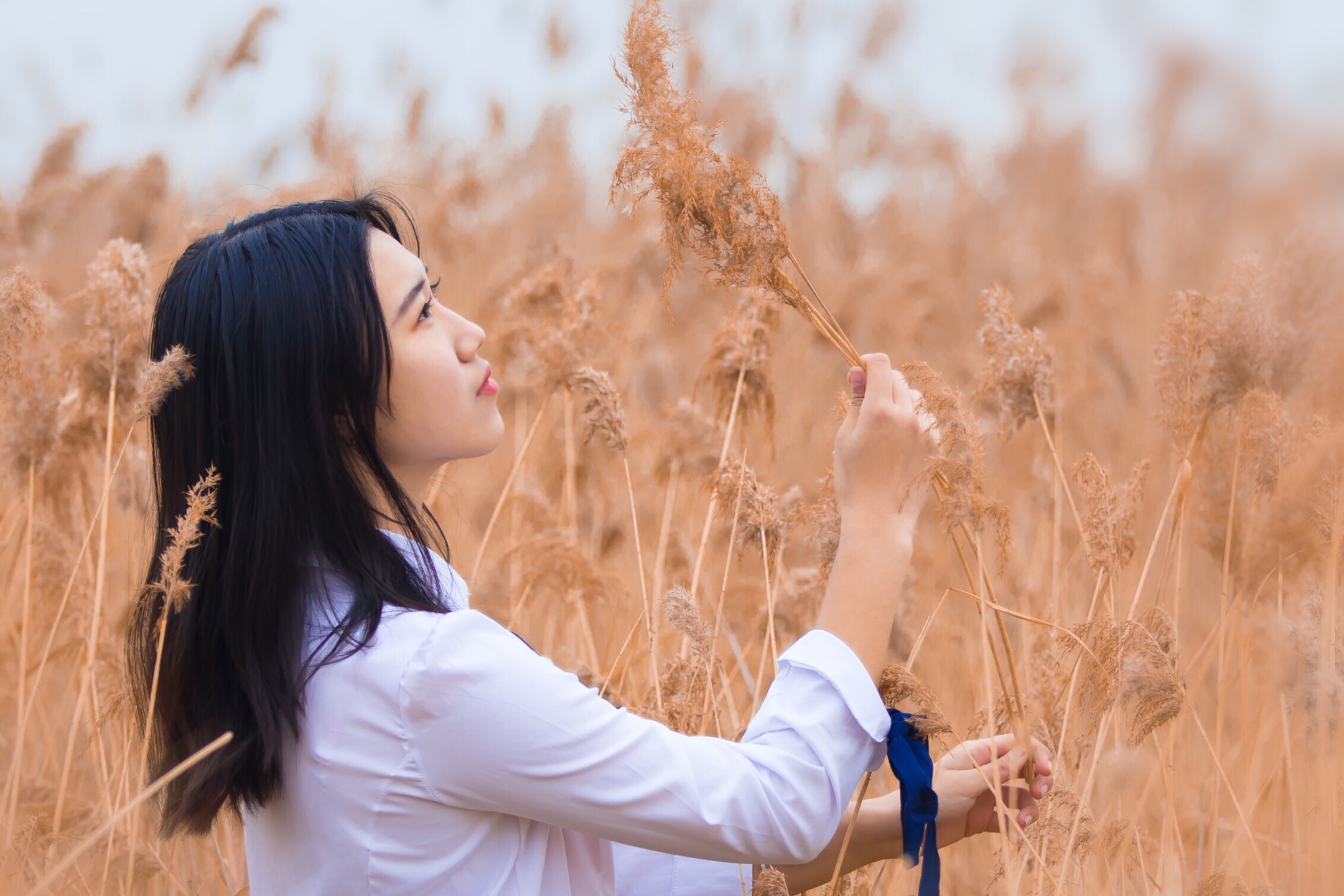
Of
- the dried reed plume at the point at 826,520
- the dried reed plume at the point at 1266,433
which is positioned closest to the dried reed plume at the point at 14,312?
the dried reed plume at the point at 826,520

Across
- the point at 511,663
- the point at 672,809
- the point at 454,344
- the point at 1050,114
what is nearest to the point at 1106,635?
the point at 672,809

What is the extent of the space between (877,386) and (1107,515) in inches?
12.4

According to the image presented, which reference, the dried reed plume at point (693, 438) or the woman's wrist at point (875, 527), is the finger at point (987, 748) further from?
the dried reed plume at point (693, 438)

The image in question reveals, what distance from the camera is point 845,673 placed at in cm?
112

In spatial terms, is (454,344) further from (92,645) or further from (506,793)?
(92,645)

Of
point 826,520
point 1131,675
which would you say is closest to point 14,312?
point 826,520

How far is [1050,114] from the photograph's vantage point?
15.9ft

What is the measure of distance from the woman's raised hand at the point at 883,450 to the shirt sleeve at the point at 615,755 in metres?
0.17

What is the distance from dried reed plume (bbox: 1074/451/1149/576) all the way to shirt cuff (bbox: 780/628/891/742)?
308 mm

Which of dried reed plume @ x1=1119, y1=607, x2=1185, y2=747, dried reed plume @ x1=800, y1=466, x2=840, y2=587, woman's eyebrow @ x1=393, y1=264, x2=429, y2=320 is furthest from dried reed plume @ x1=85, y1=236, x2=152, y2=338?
dried reed plume @ x1=1119, y1=607, x2=1185, y2=747

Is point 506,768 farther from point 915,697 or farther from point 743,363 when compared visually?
point 743,363

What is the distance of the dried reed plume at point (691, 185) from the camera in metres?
1.09

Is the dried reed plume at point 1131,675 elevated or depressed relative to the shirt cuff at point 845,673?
elevated

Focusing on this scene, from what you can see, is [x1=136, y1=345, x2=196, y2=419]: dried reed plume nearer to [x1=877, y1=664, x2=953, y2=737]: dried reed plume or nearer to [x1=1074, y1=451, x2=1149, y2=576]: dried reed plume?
[x1=877, y1=664, x2=953, y2=737]: dried reed plume
